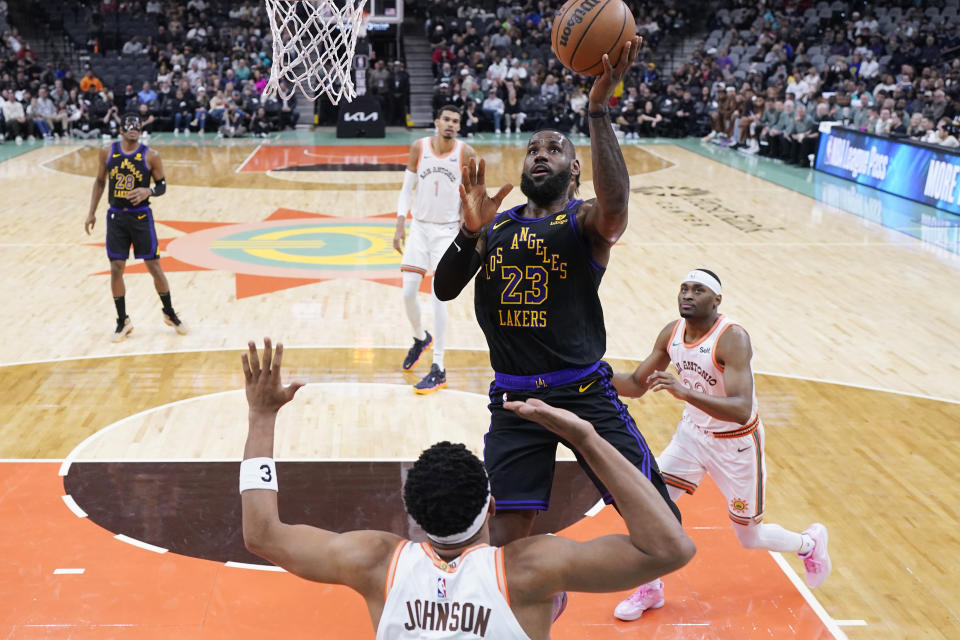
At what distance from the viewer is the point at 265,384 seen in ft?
8.70

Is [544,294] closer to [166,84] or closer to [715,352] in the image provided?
[715,352]

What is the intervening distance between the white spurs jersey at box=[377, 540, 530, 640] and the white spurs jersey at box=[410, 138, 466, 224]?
215 inches

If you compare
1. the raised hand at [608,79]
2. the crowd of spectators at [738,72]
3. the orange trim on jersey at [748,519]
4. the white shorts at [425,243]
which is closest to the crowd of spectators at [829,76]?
the crowd of spectators at [738,72]

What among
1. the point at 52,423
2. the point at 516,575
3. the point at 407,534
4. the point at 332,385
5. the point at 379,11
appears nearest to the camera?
the point at 516,575

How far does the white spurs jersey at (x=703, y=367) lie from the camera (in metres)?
4.62

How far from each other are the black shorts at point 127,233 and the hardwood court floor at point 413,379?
0.79 meters

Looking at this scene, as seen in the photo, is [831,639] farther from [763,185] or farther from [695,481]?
[763,185]

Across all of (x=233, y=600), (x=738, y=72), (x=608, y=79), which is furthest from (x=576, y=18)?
(x=738, y=72)

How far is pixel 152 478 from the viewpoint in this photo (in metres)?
6.05

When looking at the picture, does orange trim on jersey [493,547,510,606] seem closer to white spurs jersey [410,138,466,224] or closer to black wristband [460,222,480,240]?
black wristband [460,222,480,240]

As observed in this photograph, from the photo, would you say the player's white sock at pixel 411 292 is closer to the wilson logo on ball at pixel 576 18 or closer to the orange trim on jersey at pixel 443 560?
the wilson logo on ball at pixel 576 18

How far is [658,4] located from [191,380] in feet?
88.8

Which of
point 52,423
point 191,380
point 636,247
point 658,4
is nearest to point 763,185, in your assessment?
point 636,247

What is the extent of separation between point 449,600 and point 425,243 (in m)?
5.55
